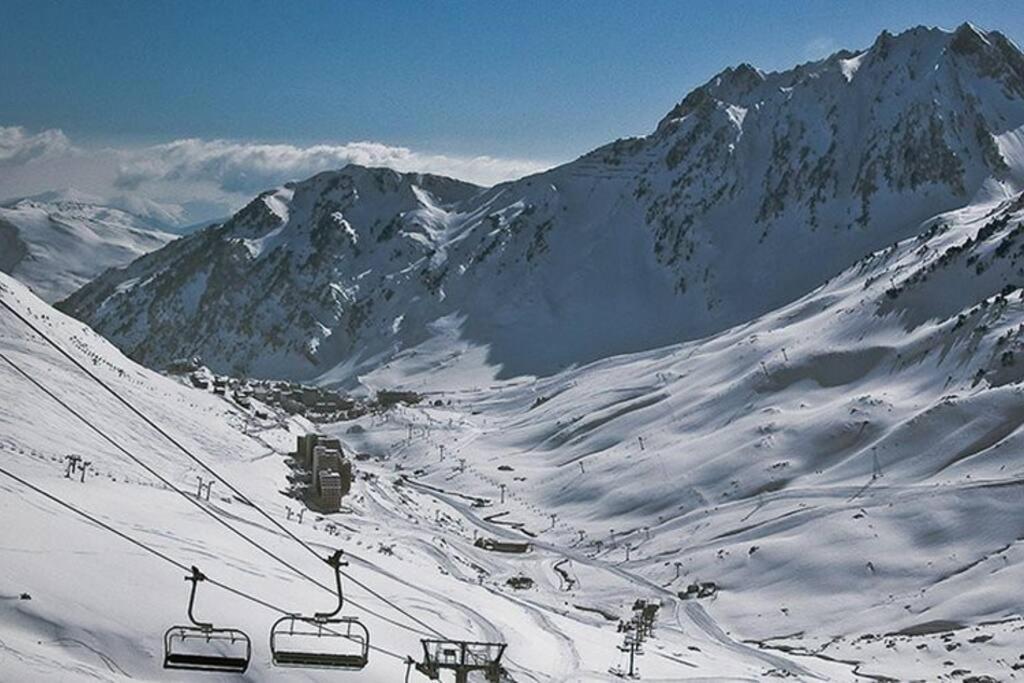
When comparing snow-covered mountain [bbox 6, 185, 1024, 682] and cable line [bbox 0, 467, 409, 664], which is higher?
snow-covered mountain [bbox 6, 185, 1024, 682]

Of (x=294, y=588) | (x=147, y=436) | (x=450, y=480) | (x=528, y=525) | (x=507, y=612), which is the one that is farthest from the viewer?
(x=450, y=480)

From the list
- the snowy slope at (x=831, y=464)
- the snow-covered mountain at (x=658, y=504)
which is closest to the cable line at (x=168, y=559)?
the snow-covered mountain at (x=658, y=504)

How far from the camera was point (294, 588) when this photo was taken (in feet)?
109

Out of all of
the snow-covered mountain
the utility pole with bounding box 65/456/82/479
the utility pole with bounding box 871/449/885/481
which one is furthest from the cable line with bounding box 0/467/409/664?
the utility pole with bounding box 871/449/885/481

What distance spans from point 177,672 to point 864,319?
112 meters

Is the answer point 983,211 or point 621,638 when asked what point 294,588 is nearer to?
point 621,638

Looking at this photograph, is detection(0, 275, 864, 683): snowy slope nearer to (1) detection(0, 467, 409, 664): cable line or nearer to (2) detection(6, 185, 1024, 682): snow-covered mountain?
(2) detection(6, 185, 1024, 682): snow-covered mountain

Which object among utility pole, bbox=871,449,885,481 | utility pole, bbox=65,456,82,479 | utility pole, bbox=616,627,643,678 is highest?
utility pole, bbox=871,449,885,481

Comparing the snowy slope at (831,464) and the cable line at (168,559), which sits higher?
the snowy slope at (831,464)

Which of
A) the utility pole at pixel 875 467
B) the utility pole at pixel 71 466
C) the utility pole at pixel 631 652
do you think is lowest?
the utility pole at pixel 631 652

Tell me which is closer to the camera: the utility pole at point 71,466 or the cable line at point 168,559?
the cable line at point 168,559

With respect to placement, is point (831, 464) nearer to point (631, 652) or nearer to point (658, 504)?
point (658, 504)

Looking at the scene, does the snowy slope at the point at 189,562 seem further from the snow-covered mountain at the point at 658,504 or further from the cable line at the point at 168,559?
the cable line at the point at 168,559

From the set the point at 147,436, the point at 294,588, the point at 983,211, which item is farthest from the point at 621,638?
the point at 983,211
